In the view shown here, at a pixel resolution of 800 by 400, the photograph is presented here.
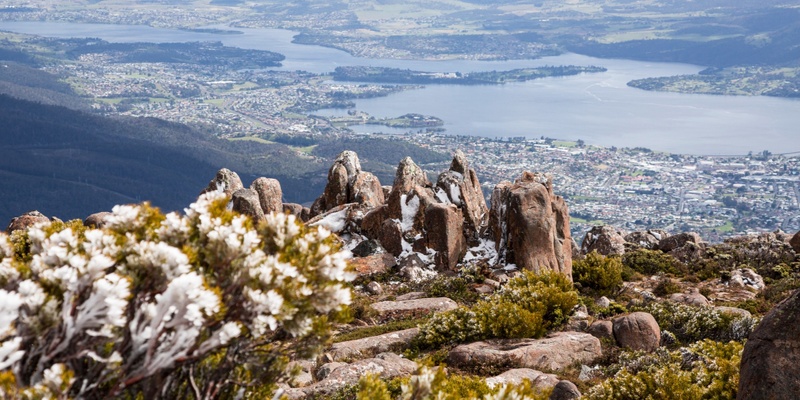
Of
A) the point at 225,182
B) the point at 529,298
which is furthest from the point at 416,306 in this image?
the point at 225,182

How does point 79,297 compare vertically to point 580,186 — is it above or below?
above

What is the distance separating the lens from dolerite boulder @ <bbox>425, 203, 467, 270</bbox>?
84.8ft

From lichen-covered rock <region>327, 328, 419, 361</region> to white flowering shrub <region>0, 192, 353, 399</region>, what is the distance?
8580mm

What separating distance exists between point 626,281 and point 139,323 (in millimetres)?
22314

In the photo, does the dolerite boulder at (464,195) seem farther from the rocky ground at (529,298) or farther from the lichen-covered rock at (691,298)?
the lichen-covered rock at (691,298)

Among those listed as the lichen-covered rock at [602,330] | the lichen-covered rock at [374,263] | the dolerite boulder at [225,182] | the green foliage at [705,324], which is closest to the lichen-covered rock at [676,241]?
the lichen-covered rock at [374,263]

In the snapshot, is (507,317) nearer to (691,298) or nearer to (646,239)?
(691,298)

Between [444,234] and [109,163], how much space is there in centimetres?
9981

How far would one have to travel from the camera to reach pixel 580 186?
4176 inches

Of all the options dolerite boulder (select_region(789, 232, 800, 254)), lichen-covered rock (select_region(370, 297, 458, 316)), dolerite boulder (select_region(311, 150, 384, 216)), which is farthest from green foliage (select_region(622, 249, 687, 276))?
dolerite boulder (select_region(311, 150, 384, 216))

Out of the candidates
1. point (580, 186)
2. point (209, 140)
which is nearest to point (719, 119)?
point (580, 186)

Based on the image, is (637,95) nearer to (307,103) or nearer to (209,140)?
(307,103)

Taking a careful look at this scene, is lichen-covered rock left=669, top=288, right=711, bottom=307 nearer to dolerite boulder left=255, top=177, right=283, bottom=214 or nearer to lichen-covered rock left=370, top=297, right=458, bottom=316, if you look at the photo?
lichen-covered rock left=370, top=297, right=458, bottom=316

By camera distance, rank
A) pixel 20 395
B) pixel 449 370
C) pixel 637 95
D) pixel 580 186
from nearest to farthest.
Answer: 1. pixel 20 395
2. pixel 449 370
3. pixel 580 186
4. pixel 637 95
